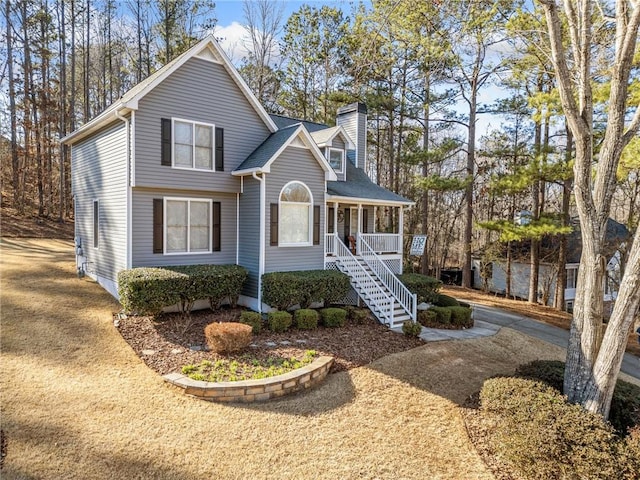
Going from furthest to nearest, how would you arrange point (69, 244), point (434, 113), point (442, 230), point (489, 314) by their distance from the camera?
1. point (442, 230)
2. point (434, 113)
3. point (69, 244)
4. point (489, 314)

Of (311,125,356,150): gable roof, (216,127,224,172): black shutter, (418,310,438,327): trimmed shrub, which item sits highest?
(311,125,356,150): gable roof

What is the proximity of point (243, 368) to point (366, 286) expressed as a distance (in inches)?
254

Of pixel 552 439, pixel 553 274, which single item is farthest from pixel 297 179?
pixel 553 274

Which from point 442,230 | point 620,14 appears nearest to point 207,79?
point 620,14

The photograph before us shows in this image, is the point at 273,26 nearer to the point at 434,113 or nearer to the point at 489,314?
the point at 434,113

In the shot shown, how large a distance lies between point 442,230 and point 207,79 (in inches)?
948

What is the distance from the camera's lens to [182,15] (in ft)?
74.8

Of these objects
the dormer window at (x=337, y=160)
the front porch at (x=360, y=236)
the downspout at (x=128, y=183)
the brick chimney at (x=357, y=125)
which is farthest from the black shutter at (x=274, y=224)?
the brick chimney at (x=357, y=125)

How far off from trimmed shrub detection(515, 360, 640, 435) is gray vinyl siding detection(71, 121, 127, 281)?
33.6ft

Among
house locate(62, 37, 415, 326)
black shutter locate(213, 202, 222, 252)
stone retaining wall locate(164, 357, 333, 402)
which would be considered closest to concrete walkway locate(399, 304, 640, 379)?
house locate(62, 37, 415, 326)

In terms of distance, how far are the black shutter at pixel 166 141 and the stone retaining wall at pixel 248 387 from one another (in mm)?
6224

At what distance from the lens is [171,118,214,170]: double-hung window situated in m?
10.9

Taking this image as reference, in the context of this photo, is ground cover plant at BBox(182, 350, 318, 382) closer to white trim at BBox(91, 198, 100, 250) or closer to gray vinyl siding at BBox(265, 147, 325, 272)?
gray vinyl siding at BBox(265, 147, 325, 272)

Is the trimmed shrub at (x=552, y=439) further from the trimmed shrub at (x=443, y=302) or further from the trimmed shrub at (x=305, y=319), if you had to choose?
the trimmed shrub at (x=443, y=302)
